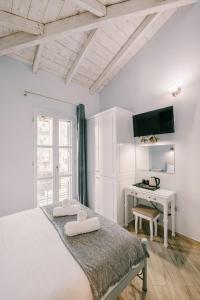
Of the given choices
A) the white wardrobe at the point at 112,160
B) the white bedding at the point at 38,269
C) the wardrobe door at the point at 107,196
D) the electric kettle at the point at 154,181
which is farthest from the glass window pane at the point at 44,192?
the electric kettle at the point at 154,181

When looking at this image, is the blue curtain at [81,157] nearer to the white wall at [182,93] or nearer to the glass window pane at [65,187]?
the glass window pane at [65,187]

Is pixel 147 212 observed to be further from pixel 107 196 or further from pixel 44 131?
pixel 44 131

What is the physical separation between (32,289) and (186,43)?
346 centimetres

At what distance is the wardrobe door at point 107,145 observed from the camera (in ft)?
9.68

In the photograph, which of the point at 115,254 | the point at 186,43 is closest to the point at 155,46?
the point at 186,43

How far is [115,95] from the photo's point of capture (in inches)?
148

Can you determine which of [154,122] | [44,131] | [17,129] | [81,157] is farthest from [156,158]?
[17,129]

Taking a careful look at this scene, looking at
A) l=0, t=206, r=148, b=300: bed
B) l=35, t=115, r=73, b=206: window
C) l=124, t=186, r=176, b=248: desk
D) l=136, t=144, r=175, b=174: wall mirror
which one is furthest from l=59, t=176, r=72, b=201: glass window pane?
l=0, t=206, r=148, b=300: bed

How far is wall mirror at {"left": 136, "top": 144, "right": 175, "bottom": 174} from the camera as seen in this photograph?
2730 mm

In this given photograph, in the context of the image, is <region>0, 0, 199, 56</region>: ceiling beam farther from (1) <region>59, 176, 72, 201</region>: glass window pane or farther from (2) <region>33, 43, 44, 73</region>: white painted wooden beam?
(1) <region>59, 176, 72, 201</region>: glass window pane

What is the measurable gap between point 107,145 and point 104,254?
2.08 m

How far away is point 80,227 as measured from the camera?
4.88 feet

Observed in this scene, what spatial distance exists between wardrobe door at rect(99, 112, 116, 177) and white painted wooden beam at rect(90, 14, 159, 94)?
1.13 metres

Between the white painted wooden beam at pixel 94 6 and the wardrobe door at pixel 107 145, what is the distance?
1456 millimetres
